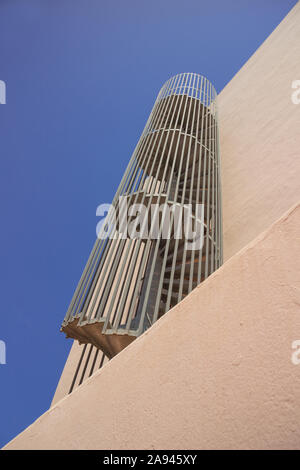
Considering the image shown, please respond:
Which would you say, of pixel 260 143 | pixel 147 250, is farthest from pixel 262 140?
pixel 147 250

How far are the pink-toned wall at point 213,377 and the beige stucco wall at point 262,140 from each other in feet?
12.6

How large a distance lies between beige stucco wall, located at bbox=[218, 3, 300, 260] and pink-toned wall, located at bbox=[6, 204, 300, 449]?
3834 millimetres

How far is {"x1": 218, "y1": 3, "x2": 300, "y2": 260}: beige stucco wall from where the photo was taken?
4.75 m

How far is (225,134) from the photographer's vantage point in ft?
23.9

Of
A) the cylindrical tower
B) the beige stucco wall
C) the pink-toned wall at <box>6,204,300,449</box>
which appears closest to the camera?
the pink-toned wall at <box>6,204,300,449</box>

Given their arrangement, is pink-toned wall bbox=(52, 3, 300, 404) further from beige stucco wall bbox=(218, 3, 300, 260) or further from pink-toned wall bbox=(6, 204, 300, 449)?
pink-toned wall bbox=(6, 204, 300, 449)

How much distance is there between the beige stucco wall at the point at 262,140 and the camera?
15.6 feet

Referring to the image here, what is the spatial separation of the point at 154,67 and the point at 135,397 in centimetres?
1518

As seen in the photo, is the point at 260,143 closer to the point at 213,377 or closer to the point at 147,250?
the point at 147,250

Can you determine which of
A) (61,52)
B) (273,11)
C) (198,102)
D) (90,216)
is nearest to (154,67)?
(61,52)

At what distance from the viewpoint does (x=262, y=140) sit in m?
5.85

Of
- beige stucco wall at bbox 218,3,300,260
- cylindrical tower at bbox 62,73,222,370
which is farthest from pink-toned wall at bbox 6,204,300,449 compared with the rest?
beige stucco wall at bbox 218,3,300,260

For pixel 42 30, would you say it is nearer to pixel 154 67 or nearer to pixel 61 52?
pixel 61 52

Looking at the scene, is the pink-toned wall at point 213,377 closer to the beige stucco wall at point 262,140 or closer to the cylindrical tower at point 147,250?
the cylindrical tower at point 147,250
